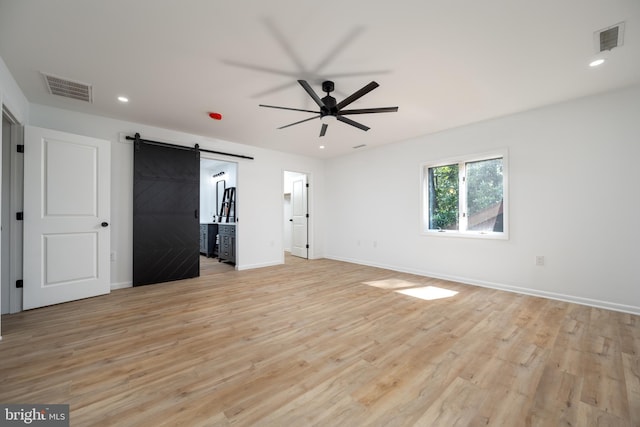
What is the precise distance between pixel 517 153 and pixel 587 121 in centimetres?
77

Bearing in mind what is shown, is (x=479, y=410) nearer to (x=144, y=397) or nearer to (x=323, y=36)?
(x=144, y=397)

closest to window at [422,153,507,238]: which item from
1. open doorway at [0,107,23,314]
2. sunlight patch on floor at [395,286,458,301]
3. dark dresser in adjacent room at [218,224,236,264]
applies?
sunlight patch on floor at [395,286,458,301]

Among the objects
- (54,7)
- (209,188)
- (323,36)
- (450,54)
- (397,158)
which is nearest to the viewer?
(54,7)

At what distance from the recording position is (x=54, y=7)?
1825 mm

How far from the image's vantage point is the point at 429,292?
3703 mm

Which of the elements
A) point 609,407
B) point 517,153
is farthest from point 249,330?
point 517,153

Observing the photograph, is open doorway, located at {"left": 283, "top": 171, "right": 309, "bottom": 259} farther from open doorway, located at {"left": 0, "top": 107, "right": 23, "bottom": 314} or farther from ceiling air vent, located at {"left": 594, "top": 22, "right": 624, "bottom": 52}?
ceiling air vent, located at {"left": 594, "top": 22, "right": 624, "bottom": 52}

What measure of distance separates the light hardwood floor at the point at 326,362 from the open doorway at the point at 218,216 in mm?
2317

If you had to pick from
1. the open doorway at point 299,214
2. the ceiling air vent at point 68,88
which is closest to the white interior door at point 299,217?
the open doorway at point 299,214

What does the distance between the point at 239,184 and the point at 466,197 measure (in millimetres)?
4341

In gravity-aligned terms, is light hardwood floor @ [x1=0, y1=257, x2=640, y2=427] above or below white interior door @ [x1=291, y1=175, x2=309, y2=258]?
below

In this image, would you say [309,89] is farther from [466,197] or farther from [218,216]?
[218,216]
